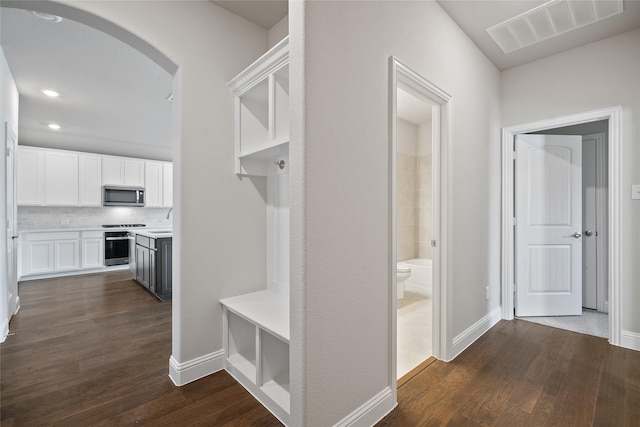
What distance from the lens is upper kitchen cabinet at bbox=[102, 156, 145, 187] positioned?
6105mm

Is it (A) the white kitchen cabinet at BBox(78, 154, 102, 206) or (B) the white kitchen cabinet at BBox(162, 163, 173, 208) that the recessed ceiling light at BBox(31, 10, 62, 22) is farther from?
(B) the white kitchen cabinet at BBox(162, 163, 173, 208)

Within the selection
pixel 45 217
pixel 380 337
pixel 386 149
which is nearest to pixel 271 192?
pixel 386 149

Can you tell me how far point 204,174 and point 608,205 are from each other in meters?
3.87

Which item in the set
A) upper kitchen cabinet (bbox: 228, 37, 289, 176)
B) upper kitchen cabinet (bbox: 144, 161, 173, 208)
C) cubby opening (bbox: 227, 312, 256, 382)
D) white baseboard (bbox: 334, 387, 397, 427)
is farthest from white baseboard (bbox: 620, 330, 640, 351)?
upper kitchen cabinet (bbox: 144, 161, 173, 208)

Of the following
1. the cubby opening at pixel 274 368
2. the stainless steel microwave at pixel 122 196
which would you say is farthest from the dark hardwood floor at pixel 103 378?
the stainless steel microwave at pixel 122 196

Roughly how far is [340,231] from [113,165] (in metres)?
6.53

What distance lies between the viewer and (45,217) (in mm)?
5785

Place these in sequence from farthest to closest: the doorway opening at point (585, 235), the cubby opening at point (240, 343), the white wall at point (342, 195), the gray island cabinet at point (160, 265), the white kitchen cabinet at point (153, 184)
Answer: the white kitchen cabinet at point (153, 184)
the gray island cabinet at point (160, 265)
the doorway opening at point (585, 235)
the cubby opening at point (240, 343)
the white wall at point (342, 195)

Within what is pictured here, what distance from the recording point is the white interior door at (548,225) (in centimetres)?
326

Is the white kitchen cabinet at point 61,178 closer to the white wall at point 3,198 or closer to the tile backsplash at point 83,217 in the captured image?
the tile backsplash at point 83,217

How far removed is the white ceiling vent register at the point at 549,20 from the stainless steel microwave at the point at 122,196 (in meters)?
6.75

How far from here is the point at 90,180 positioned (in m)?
5.92

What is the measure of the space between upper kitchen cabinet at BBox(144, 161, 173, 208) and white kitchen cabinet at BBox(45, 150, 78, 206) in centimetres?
124

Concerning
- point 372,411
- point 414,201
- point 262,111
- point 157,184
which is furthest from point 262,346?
point 157,184
